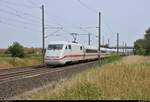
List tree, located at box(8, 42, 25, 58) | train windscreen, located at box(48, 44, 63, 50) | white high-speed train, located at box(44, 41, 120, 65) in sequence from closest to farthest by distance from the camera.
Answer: white high-speed train, located at box(44, 41, 120, 65) → train windscreen, located at box(48, 44, 63, 50) → tree, located at box(8, 42, 25, 58)

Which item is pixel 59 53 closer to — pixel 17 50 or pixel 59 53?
pixel 59 53

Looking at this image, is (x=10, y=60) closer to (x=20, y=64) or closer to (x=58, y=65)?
(x=20, y=64)

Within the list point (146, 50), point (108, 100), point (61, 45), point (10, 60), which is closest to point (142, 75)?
point (108, 100)

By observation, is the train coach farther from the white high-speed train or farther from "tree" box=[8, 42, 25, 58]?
"tree" box=[8, 42, 25, 58]

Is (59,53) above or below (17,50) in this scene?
below

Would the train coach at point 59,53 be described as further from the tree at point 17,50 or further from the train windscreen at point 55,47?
the tree at point 17,50

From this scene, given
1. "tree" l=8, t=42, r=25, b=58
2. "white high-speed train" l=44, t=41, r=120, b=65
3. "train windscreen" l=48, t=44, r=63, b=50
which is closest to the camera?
"white high-speed train" l=44, t=41, r=120, b=65

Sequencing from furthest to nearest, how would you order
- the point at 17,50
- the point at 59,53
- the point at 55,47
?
the point at 17,50
the point at 55,47
the point at 59,53

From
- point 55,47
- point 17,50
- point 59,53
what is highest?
point 55,47

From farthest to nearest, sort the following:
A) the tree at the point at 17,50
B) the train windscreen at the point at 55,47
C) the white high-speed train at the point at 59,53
A: the tree at the point at 17,50
the train windscreen at the point at 55,47
the white high-speed train at the point at 59,53

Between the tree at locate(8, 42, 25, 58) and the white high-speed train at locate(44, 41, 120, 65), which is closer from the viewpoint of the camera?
the white high-speed train at locate(44, 41, 120, 65)

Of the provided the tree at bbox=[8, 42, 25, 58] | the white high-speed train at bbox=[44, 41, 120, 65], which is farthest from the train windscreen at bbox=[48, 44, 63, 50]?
the tree at bbox=[8, 42, 25, 58]

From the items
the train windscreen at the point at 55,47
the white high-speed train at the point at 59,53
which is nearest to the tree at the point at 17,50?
the white high-speed train at the point at 59,53

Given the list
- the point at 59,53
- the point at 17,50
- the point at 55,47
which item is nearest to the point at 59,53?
the point at 59,53
